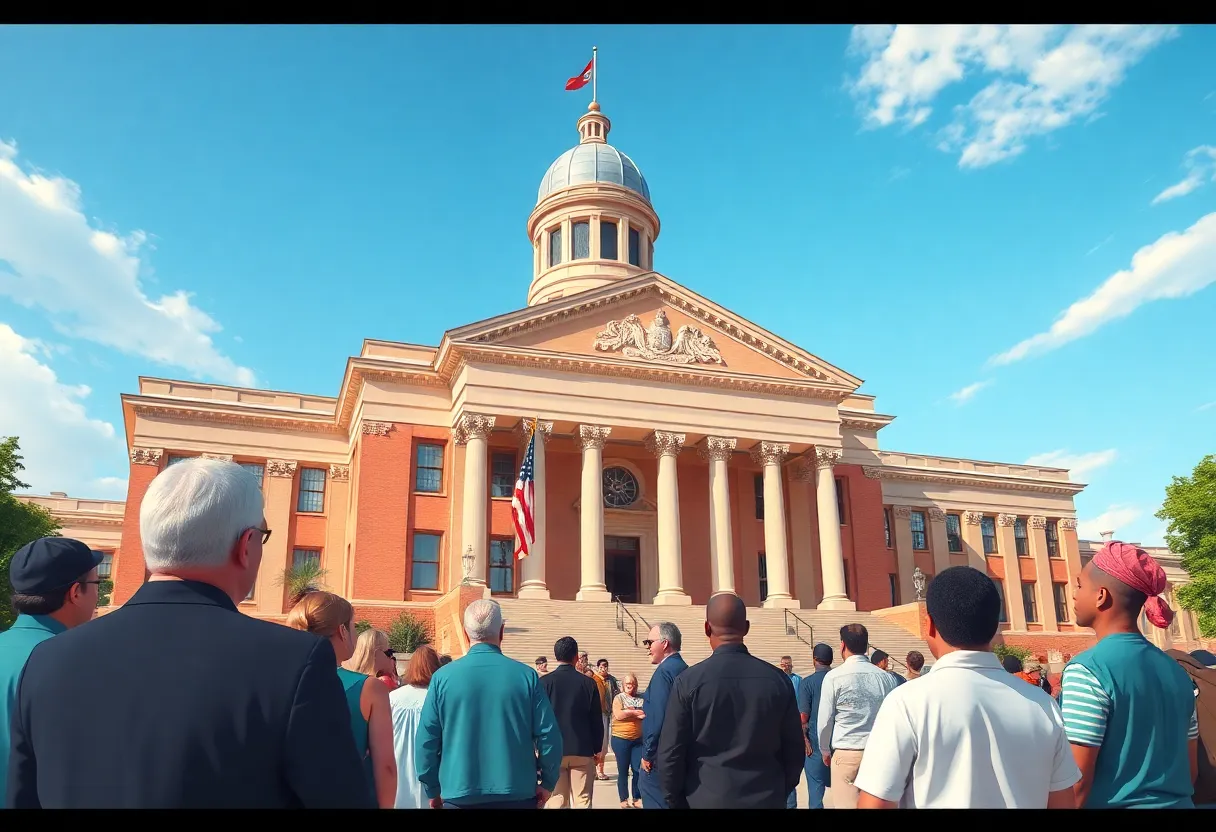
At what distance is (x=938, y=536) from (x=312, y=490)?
101 ft

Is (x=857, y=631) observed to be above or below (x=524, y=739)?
above

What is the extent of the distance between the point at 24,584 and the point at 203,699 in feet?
8.57

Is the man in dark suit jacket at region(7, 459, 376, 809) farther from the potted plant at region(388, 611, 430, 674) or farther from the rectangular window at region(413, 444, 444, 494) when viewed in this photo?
the rectangular window at region(413, 444, 444, 494)

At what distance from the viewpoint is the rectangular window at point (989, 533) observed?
49219mm

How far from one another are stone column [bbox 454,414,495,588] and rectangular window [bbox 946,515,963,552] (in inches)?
1052

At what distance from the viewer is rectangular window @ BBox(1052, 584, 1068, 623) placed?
49312mm

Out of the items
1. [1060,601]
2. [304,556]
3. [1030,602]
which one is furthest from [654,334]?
[1060,601]

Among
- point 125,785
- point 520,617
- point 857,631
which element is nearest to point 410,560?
point 520,617

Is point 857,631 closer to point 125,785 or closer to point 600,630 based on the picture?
point 125,785

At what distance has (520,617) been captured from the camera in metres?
→ 28.1

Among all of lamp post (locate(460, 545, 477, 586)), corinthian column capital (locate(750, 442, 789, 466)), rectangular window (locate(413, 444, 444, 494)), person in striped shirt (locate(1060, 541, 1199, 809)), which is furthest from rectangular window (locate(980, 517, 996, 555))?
person in striped shirt (locate(1060, 541, 1199, 809))
